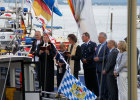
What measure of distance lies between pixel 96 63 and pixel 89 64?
34 cm

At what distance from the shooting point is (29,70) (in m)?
7.62

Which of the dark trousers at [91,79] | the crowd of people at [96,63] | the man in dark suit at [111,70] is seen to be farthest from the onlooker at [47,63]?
the man in dark suit at [111,70]

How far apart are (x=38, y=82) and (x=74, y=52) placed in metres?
1.14

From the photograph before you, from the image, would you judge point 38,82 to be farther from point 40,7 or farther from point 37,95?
point 40,7

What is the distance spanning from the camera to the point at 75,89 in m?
6.87

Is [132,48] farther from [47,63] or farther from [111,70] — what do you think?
[47,63]

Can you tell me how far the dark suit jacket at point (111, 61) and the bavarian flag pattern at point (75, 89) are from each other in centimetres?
126

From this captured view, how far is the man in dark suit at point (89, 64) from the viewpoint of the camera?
8.70m

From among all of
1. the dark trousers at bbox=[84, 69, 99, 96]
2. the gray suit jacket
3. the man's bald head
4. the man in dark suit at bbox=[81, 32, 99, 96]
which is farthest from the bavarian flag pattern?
Answer: the dark trousers at bbox=[84, 69, 99, 96]

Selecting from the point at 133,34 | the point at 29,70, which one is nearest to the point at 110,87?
the point at 29,70

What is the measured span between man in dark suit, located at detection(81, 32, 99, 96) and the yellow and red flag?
912 mm

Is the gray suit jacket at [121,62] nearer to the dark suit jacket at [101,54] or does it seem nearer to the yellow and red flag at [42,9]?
the dark suit jacket at [101,54]

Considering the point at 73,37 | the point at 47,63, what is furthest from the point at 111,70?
the point at 47,63

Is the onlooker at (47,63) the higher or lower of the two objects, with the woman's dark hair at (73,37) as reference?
lower
